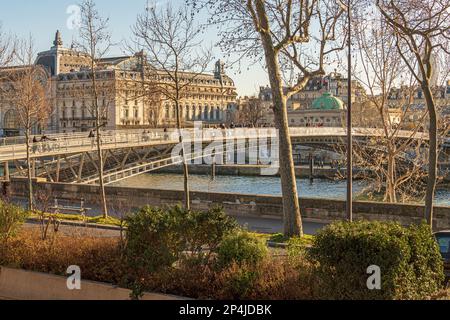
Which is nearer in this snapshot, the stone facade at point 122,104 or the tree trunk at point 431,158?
the tree trunk at point 431,158

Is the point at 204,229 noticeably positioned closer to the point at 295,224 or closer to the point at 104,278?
the point at 104,278

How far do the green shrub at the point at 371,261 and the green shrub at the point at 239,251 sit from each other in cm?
105

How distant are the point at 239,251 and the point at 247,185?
48.3m

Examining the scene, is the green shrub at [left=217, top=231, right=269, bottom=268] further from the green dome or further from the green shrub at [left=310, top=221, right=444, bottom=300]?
the green dome

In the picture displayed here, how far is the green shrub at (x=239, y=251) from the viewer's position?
31.5ft

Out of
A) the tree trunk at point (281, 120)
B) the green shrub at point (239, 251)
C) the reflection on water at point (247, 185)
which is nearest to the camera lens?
the green shrub at point (239, 251)

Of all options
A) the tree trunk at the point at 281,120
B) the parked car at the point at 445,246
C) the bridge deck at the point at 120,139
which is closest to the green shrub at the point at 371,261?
the parked car at the point at 445,246

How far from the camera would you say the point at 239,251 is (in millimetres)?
9617

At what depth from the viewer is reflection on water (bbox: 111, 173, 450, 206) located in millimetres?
50562

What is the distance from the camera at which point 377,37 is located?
79.5ft

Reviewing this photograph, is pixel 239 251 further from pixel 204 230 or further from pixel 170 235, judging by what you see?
pixel 170 235

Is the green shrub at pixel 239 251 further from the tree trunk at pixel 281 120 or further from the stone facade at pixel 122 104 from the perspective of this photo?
the stone facade at pixel 122 104

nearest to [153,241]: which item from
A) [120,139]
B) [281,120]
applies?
[281,120]

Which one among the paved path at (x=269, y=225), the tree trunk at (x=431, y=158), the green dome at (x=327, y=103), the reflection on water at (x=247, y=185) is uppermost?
the green dome at (x=327, y=103)
